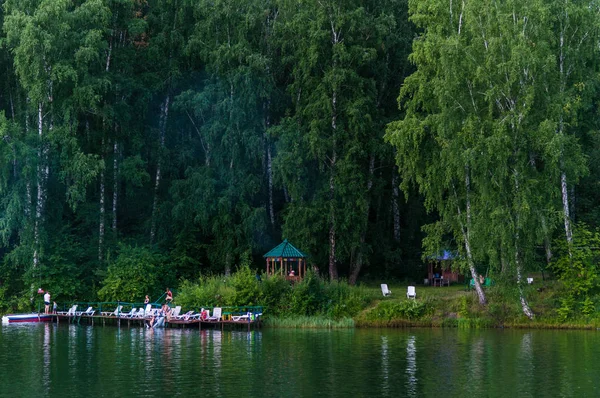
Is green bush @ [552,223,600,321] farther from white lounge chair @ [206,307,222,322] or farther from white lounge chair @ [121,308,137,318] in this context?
white lounge chair @ [121,308,137,318]

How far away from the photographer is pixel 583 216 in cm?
5759

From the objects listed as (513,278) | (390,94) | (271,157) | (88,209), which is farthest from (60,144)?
(513,278)

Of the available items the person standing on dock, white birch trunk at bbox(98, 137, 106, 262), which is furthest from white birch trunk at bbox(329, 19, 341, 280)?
the person standing on dock

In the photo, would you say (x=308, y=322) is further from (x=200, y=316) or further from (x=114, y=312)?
(x=114, y=312)

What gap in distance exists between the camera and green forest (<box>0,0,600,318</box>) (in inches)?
1767

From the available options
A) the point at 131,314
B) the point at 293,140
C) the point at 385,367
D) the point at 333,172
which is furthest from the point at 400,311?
the point at 385,367

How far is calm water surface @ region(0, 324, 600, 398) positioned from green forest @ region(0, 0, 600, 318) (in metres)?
7.99

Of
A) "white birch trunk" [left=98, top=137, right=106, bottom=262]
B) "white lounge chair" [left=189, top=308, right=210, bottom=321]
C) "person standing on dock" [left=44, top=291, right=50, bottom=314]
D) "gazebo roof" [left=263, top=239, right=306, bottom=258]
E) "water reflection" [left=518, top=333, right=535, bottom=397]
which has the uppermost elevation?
"white birch trunk" [left=98, top=137, right=106, bottom=262]

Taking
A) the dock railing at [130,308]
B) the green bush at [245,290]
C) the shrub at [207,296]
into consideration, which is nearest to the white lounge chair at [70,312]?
the dock railing at [130,308]

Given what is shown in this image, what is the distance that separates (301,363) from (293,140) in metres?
24.5

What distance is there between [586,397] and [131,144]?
3847cm

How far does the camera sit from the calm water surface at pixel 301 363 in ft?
85.9

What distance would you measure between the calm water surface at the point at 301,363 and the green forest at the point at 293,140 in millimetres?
7986

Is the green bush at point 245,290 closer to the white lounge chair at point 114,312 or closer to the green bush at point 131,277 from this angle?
the white lounge chair at point 114,312
